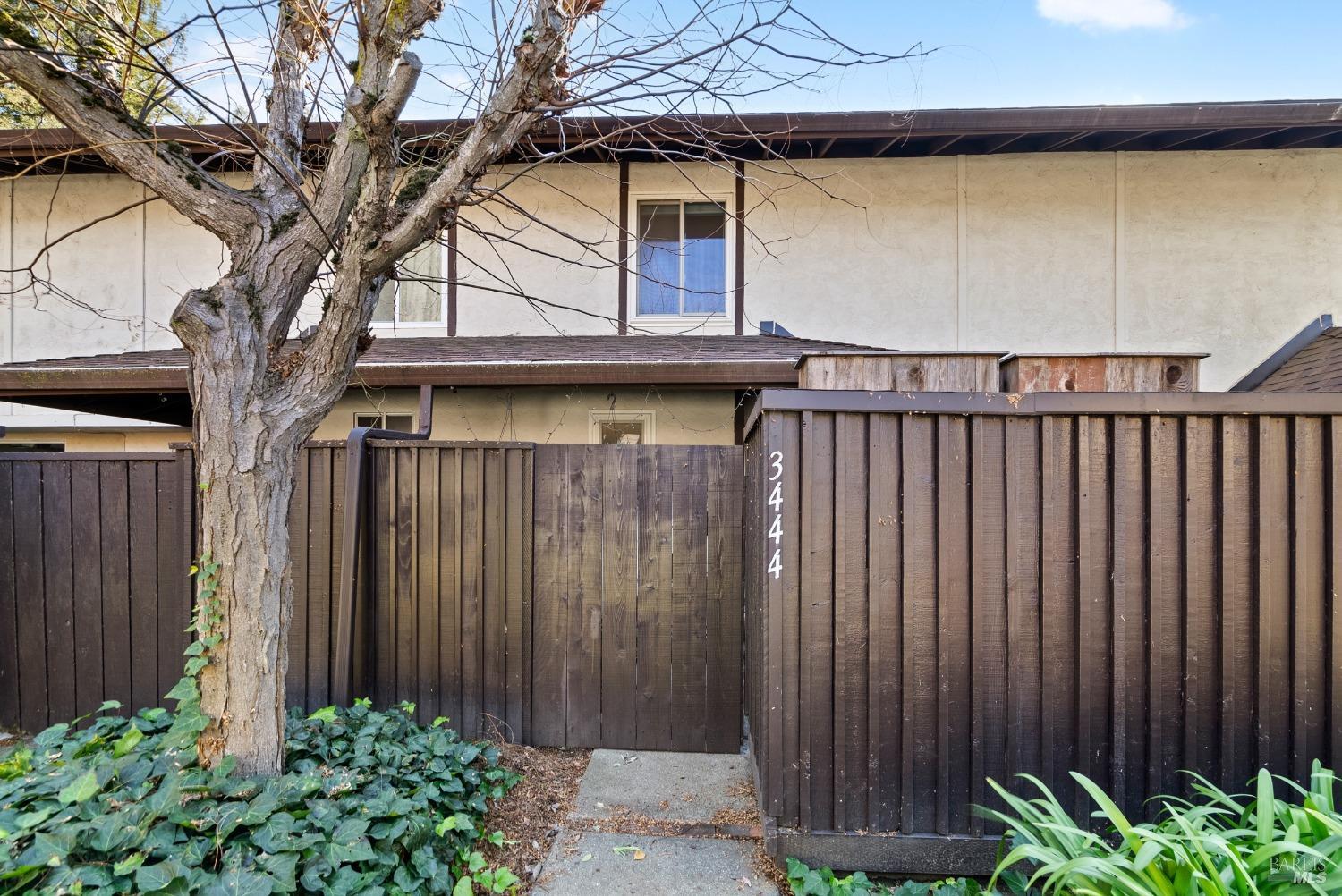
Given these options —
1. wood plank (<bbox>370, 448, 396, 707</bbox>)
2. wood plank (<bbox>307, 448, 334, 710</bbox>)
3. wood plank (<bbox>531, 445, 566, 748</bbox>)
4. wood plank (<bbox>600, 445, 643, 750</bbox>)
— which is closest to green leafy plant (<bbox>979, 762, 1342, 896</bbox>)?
wood plank (<bbox>600, 445, 643, 750</bbox>)

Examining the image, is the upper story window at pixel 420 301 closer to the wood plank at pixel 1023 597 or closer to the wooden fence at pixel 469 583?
the wooden fence at pixel 469 583

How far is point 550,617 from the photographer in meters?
3.87

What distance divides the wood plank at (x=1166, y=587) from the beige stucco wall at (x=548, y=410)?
3.83 meters

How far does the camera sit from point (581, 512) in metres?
3.90

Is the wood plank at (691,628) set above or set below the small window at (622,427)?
below

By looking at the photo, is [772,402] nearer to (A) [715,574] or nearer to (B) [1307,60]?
(A) [715,574]

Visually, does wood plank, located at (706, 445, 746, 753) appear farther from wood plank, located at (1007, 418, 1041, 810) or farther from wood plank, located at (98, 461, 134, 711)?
wood plank, located at (98, 461, 134, 711)

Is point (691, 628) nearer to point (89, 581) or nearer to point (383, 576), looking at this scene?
point (383, 576)

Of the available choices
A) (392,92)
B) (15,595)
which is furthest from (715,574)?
(15,595)

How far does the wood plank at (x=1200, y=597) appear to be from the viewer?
2551 mm

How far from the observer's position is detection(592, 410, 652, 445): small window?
246 inches

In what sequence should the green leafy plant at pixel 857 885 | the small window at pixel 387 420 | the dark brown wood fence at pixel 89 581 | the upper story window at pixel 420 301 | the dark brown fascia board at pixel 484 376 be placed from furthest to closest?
the upper story window at pixel 420 301 → the small window at pixel 387 420 → the dark brown fascia board at pixel 484 376 → the dark brown wood fence at pixel 89 581 → the green leafy plant at pixel 857 885

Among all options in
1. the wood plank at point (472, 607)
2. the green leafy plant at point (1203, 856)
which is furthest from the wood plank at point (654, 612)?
the green leafy plant at point (1203, 856)

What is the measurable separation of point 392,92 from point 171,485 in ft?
9.22
